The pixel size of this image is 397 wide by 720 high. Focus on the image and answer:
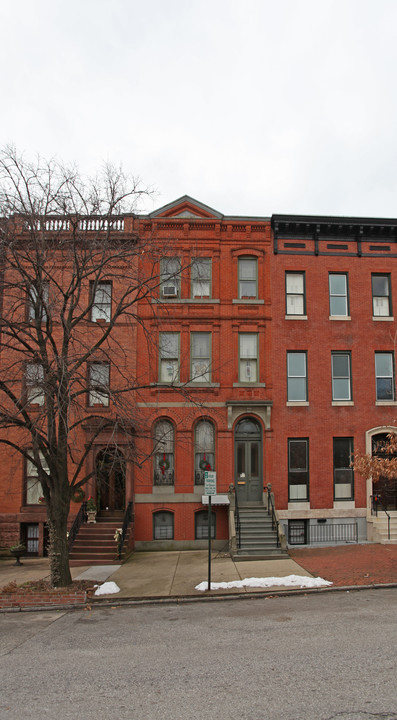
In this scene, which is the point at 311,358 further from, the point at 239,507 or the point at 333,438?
the point at 239,507

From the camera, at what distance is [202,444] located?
2009 cm

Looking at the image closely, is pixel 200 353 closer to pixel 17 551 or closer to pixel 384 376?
pixel 384 376

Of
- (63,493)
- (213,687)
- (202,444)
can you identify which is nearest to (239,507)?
(202,444)

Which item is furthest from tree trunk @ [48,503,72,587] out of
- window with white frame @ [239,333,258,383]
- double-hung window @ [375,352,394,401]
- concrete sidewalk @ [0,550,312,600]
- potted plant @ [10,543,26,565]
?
double-hung window @ [375,352,394,401]

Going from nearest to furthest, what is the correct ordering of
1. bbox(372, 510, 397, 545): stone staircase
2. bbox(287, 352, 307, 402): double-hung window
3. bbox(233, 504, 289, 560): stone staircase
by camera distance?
bbox(233, 504, 289, 560): stone staircase
bbox(372, 510, 397, 545): stone staircase
bbox(287, 352, 307, 402): double-hung window

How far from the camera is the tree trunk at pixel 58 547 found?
13.1 meters

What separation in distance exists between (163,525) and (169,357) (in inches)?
240

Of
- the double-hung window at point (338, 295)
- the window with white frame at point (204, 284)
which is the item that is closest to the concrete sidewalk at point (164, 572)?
the window with white frame at point (204, 284)

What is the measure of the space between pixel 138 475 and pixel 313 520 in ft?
21.4

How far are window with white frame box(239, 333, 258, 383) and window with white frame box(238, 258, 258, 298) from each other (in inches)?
64.3

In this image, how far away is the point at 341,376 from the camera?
20766mm

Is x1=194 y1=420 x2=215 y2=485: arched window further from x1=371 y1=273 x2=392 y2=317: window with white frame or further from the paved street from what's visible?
the paved street

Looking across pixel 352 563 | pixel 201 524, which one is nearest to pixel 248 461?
pixel 201 524

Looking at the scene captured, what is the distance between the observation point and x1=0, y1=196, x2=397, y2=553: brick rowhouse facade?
64.1 feet
